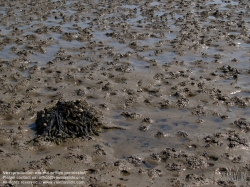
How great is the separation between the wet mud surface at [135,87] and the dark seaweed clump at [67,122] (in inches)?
7.0

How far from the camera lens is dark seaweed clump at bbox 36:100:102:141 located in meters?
7.11

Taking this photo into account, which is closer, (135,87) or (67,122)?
(67,122)

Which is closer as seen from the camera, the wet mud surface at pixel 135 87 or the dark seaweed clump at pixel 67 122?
the wet mud surface at pixel 135 87

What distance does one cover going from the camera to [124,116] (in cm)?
784

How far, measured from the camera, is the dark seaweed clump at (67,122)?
23.3ft

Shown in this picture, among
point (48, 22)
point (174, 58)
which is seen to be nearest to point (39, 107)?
→ point (174, 58)

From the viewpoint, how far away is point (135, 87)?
29.2 ft

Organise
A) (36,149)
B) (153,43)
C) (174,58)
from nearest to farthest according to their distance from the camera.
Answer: (36,149) → (174,58) → (153,43)

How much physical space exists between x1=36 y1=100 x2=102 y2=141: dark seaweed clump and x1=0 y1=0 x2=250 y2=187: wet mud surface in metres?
0.18

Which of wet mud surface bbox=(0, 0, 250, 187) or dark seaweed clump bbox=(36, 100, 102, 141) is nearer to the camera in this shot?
wet mud surface bbox=(0, 0, 250, 187)

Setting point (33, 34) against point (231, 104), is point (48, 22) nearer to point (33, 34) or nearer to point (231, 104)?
point (33, 34)

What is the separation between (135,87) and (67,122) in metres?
2.23

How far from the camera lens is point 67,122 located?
7.25 metres

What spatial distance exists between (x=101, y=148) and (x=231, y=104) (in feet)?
A: 10.3
